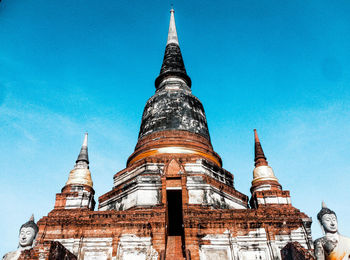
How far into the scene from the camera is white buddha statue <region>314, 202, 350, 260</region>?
643cm

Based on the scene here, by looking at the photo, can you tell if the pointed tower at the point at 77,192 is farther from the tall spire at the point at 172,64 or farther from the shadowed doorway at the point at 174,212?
the tall spire at the point at 172,64

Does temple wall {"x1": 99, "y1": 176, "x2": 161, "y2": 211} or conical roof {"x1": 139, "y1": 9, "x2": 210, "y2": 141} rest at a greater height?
conical roof {"x1": 139, "y1": 9, "x2": 210, "y2": 141}

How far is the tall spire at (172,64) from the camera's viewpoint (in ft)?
65.8

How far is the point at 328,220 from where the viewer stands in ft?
22.5

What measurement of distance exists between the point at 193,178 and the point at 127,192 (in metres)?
2.66

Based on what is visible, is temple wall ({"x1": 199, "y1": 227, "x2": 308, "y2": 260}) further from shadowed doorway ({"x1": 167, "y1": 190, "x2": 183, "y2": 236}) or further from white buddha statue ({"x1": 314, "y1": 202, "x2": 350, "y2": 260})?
white buddha statue ({"x1": 314, "y1": 202, "x2": 350, "y2": 260})

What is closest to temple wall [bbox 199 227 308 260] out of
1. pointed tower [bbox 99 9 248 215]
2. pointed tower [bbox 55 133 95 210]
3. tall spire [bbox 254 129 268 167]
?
pointed tower [bbox 99 9 248 215]

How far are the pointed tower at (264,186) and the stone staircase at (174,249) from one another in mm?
3825

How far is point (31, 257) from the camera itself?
768 centimetres

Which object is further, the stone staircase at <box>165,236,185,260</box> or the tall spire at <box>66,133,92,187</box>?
the tall spire at <box>66,133,92,187</box>

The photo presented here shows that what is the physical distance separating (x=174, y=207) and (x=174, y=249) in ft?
9.85

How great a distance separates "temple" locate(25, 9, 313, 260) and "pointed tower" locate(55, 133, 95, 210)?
37 millimetres

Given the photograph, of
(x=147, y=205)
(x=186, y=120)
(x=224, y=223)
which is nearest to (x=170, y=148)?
(x=186, y=120)

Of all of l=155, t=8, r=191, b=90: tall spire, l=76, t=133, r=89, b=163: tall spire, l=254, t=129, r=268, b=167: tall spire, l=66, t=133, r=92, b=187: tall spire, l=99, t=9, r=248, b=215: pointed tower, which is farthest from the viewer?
l=155, t=8, r=191, b=90: tall spire
